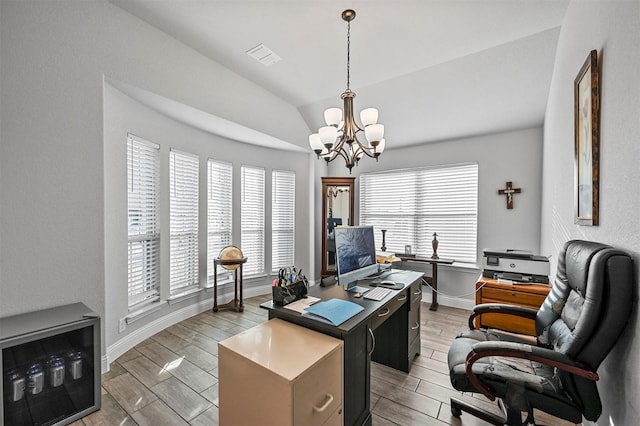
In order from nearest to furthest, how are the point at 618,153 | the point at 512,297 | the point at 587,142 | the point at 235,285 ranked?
the point at 618,153 < the point at 587,142 < the point at 512,297 < the point at 235,285

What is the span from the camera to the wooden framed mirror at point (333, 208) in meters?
4.71

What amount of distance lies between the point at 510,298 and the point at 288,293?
7.59 feet

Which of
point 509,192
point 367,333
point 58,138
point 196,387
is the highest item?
point 58,138

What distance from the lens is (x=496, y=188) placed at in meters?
3.77

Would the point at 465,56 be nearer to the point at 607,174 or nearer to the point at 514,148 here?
the point at 514,148

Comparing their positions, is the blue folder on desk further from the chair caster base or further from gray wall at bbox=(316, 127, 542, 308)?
gray wall at bbox=(316, 127, 542, 308)

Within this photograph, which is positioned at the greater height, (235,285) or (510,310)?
(510,310)

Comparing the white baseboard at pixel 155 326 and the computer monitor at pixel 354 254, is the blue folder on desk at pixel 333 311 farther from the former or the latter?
the white baseboard at pixel 155 326

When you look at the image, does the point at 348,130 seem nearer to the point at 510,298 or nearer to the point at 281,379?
the point at 281,379

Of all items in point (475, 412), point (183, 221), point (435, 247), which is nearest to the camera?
point (475, 412)

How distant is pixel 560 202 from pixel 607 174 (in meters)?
1.20

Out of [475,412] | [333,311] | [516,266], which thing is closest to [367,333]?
[333,311]

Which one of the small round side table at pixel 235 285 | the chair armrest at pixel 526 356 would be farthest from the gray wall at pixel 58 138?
the chair armrest at pixel 526 356

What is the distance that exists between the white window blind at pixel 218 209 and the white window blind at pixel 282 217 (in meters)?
0.81
